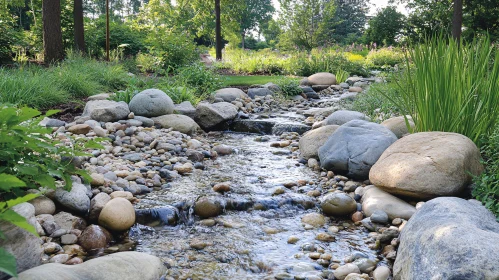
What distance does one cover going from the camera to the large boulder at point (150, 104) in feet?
23.0

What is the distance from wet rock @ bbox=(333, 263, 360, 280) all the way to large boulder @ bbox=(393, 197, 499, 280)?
10.6 inches

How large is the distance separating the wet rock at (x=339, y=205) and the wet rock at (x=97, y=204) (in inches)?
81.8

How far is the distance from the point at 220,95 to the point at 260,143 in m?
2.91

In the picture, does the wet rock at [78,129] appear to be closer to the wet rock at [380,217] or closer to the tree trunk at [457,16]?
the wet rock at [380,217]

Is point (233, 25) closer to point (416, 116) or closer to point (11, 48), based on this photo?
point (11, 48)

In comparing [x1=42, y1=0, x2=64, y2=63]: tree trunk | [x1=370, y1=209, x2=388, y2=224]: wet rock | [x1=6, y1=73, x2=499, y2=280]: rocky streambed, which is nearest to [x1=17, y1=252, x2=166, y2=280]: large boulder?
[x1=6, y1=73, x2=499, y2=280]: rocky streambed

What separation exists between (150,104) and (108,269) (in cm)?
482

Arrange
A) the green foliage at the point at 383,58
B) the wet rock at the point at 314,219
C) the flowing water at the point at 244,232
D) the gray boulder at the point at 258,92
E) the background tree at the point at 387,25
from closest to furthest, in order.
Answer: the flowing water at the point at 244,232 < the wet rock at the point at 314,219 < the gray boulder at the point at 258,92 < the green foliage at the point at 383,58 < the background tree at the point at 387,25

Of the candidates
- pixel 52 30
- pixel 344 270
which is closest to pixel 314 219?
pixel 344 270

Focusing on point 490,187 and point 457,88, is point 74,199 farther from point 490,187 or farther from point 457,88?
point 457,88

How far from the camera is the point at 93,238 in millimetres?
3256

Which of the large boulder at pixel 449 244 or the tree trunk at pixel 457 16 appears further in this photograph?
the tree trunk at pixel 457 16

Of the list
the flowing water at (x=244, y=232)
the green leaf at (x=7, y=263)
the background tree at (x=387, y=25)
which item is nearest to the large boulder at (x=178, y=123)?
the flowing water at (x=244, y=232)

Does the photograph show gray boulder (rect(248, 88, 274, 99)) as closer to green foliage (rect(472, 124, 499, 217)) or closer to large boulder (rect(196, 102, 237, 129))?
large boulder (rect(196, 102, 237, 129))
